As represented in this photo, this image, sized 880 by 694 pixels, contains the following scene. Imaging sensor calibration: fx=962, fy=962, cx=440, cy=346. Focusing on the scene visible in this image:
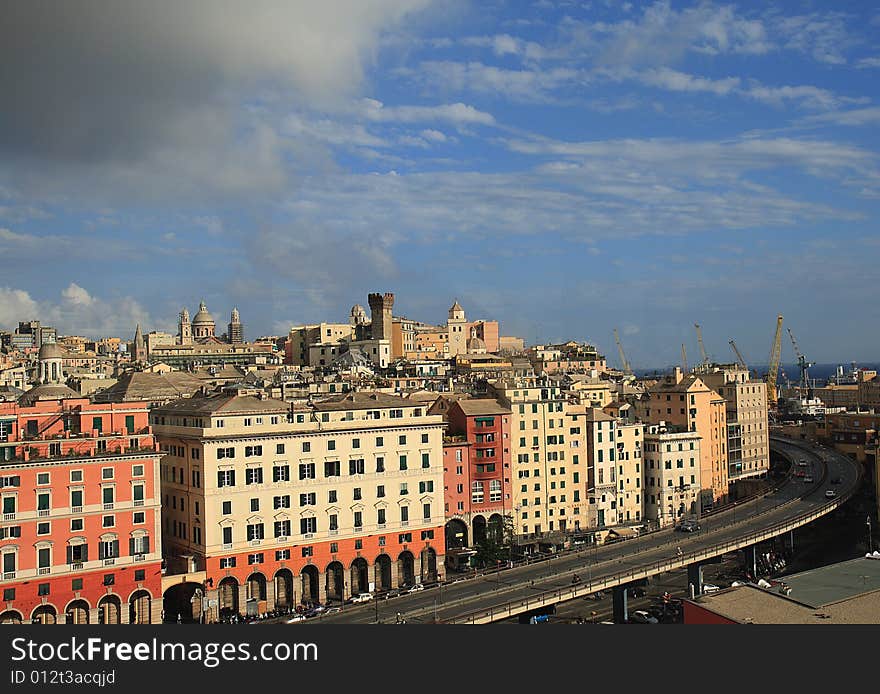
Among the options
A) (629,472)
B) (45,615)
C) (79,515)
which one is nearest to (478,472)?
(629,472)

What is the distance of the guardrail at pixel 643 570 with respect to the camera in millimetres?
49344

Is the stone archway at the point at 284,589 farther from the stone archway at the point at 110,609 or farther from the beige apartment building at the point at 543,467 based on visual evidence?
the beige apartment building at the point at 543,467

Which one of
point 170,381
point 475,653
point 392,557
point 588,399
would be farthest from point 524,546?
point 475,653

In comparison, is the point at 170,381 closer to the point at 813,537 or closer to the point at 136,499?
the point at 136,499

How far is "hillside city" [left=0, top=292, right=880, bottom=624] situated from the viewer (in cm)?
4844

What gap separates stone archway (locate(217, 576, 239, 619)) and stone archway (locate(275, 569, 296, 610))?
8.33ft

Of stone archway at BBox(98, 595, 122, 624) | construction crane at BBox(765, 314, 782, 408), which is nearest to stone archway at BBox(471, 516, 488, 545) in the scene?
stone archway at BBox(98, 595, 122, 624)

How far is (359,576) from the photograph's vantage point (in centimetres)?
5806

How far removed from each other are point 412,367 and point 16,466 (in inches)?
2709

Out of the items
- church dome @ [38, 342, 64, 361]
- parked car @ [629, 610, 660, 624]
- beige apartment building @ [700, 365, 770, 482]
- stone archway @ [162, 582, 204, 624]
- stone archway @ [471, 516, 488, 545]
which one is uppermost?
church dome @ [38, 342, 64, 361]

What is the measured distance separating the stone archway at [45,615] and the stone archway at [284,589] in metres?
12.3

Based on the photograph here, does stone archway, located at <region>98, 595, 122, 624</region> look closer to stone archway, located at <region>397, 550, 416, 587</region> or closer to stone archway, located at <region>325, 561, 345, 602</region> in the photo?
stone archway, located at <region>325, 561, 345, 602</region>

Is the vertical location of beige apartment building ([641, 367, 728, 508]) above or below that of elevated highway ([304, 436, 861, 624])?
above

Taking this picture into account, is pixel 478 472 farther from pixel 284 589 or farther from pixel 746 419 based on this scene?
pixel 746 419
